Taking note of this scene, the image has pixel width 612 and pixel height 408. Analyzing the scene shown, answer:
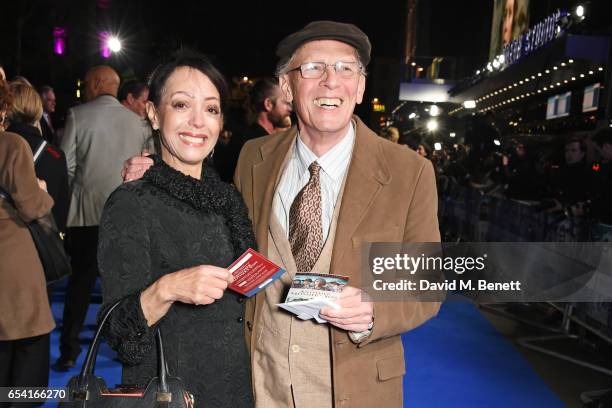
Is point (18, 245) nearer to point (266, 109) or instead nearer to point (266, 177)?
point (266, 177)

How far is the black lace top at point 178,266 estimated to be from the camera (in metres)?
1.80

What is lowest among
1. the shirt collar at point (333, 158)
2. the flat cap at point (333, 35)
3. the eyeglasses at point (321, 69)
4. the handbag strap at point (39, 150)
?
the handbag strap at point (39, 150)

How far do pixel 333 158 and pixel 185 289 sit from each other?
2.98 feet

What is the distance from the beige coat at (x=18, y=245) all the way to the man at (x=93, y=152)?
4.98 feet

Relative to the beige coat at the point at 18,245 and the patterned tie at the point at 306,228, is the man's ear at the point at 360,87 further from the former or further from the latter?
the beige coat at the point at 18,245

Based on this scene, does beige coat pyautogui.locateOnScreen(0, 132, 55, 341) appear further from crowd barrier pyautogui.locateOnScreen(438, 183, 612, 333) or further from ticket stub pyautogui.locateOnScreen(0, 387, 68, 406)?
crowd barrier pyautogui.locateOnScreen(438, 183, 612, 333)

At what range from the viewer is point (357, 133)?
2.42 m

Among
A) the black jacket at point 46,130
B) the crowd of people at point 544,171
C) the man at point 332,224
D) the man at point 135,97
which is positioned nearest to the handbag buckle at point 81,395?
the man at point 332,224

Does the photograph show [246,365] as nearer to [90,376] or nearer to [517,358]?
[90,376]

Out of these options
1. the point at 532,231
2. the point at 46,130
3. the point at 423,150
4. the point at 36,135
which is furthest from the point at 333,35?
the point at 423,150

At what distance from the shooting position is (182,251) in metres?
1.93

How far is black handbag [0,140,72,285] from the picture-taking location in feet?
12.6

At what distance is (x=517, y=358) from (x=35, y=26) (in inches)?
876

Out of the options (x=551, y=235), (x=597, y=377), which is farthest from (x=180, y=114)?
(x=551, y=235)
